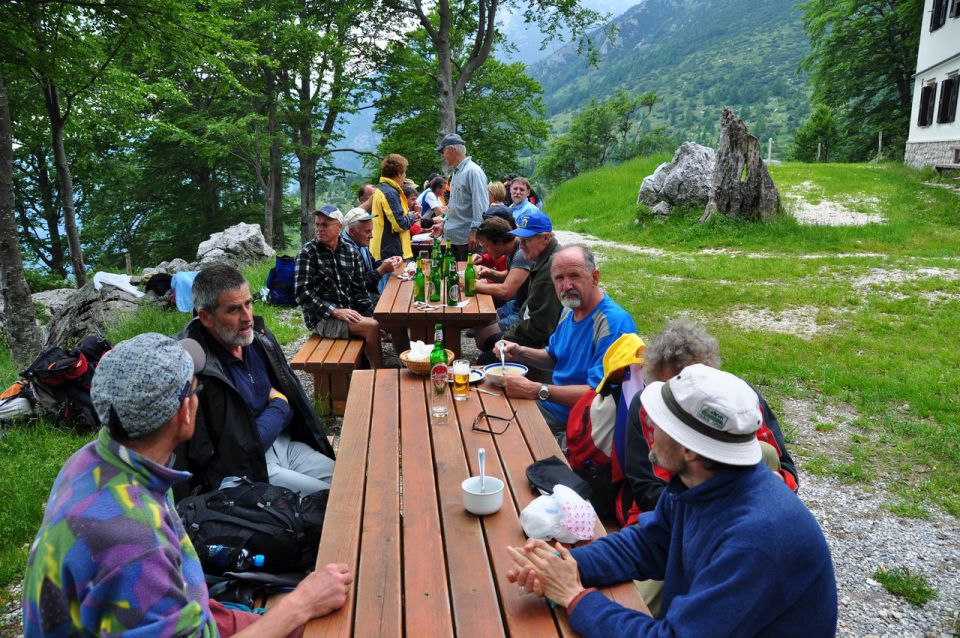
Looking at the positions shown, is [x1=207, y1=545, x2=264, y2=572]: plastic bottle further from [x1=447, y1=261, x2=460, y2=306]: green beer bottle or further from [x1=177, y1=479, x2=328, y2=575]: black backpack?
[x1=447, y1=261, x2=460, y2=306]: green beer bottle

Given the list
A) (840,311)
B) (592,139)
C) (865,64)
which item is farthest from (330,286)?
(592,139)

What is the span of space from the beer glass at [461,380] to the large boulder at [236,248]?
11415mm

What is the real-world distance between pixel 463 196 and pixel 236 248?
8446 millimetres

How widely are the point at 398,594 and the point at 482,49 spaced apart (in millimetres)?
16941

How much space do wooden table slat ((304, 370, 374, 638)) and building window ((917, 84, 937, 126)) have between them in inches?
925

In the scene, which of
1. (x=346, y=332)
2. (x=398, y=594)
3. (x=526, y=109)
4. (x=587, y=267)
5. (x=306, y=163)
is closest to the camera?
(x=398, y=594)

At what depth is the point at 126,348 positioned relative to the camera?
1.54 metres

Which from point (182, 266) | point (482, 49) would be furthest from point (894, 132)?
point (182, 266)

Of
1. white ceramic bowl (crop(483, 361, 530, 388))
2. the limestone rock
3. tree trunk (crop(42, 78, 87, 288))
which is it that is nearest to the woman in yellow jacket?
white ceramic bowl (crop(483, 361, 530, 388))

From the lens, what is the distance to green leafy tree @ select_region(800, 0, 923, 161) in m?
28.8

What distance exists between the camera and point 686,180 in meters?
14.8

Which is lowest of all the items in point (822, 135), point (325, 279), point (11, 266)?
point (325, 279)

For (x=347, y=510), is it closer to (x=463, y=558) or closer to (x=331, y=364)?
(x=463, y=558)

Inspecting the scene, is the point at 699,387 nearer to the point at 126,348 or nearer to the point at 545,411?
the point at 126,348
